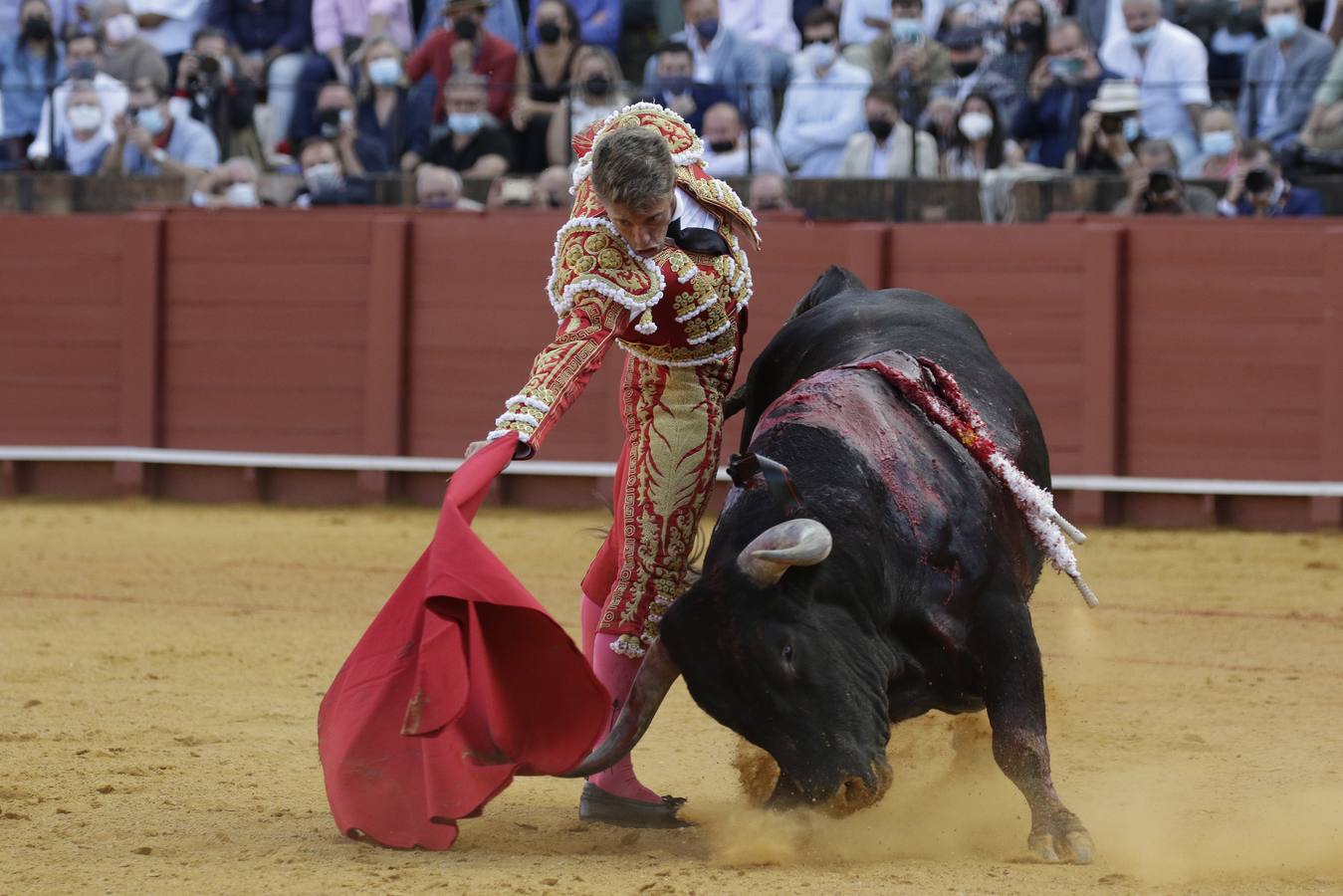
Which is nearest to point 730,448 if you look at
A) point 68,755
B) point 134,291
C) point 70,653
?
point 134,291

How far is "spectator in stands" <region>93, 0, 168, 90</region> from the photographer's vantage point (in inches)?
386

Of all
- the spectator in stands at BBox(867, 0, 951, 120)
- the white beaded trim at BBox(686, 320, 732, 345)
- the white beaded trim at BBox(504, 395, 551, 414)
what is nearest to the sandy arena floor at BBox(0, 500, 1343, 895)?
the white beaded trim at BBox(686, 320, 732, 345)

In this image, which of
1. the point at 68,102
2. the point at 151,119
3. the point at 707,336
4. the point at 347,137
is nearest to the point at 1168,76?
the point at 347,137

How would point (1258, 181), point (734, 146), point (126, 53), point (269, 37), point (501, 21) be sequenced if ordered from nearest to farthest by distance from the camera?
point (1258, 181) < point (734, 146) < point (501, 21) < point (126, 53) < point (269, 37)

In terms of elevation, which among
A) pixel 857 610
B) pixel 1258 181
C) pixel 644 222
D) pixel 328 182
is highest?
pixel 1258 181

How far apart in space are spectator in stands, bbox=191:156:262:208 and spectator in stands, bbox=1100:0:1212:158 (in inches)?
154

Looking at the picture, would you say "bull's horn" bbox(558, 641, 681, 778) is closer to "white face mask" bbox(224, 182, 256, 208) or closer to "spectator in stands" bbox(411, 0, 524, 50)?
"white face mask" bbox(224, 182, 256, 208)

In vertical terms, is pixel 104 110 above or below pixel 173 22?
below

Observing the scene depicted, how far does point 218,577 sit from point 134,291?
257cm

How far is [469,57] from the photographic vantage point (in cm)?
921

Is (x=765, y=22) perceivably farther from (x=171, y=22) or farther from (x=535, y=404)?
(x=535, y=404)

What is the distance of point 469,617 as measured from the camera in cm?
307

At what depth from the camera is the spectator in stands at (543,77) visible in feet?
29.4

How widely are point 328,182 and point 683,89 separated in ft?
5.64
